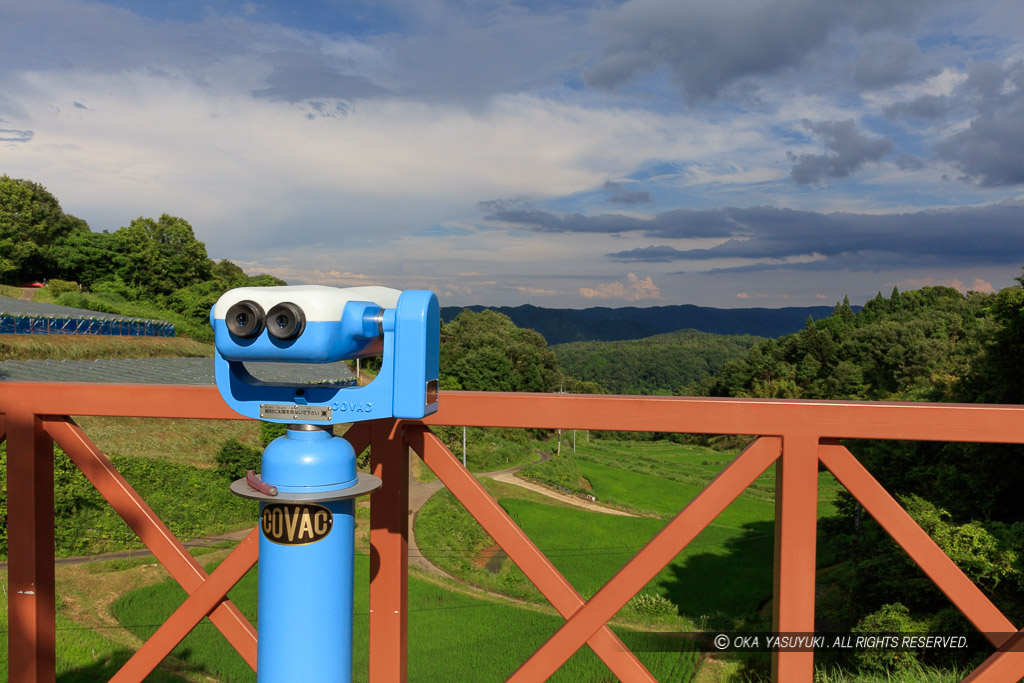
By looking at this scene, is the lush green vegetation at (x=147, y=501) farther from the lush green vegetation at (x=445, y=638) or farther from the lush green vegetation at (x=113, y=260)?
the lush green vegetation at (x=113, y=260)

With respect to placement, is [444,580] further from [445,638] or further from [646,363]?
[646,363]

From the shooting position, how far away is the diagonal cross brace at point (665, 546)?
53.1 inches

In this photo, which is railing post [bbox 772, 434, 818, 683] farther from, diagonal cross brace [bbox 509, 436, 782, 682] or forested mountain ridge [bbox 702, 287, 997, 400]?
forested mountain ridge [bbox 702, 287, 997, 400]

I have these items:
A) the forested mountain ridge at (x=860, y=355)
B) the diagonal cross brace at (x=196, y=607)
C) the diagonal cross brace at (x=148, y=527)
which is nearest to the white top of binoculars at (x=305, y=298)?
the diagonal cross brace at (x=196, y=607)

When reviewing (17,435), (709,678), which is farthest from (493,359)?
(17,435)

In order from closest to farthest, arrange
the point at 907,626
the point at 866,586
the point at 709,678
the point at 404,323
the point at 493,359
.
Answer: the point at 404,323, the point at 709,678, the point at 907,626, the point at 866,586, the point at 493,359

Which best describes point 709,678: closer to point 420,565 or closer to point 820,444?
point 820,444

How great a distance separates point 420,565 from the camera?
40.4 ft

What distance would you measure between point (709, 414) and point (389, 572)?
31.9 inches

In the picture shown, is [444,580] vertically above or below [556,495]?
above

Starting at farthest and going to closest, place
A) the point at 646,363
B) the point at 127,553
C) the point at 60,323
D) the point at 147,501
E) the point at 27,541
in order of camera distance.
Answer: the point at 646,363 → the point at 60,323 → the point at 127,553 → the point at 147,501 → the point at 27,541

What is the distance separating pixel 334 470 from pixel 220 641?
5071mm

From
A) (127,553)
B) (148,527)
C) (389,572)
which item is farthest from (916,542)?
(127,553)

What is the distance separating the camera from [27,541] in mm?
1635
